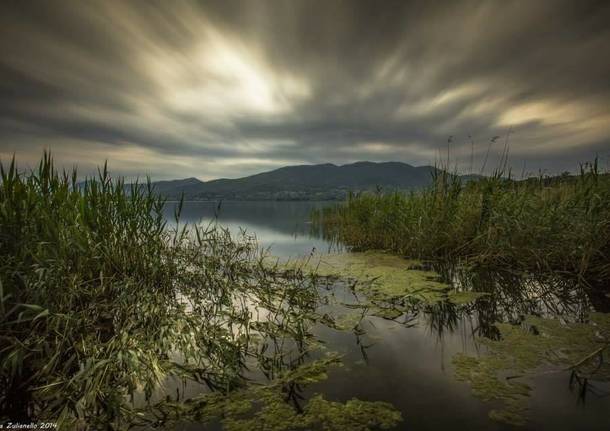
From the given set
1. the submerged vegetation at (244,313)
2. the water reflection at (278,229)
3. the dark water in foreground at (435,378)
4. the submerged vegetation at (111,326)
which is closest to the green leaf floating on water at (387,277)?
the submerged vegetation at (244,313)

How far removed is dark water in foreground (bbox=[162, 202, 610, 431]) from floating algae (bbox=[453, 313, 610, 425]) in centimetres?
9

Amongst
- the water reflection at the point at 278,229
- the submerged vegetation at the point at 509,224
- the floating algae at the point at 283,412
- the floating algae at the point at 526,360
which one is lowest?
the water reflection at the point at 278,229

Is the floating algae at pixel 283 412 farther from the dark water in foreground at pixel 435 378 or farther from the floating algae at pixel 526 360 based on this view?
the floating algae at pixel 526 360

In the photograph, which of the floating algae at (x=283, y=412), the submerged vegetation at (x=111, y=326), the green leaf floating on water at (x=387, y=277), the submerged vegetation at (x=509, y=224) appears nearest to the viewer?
the floating algae at (x=283, y=412)

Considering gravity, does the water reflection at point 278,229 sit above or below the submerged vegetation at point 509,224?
below

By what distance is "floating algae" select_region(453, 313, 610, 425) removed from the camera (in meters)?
2.35

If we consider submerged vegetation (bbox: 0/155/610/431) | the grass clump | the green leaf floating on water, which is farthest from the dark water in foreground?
the grass clump

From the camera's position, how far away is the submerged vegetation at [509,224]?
5348mm

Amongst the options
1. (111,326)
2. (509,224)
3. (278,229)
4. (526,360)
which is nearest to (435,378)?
(526,360)

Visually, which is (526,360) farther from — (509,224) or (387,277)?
(509,224)

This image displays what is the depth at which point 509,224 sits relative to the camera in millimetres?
6137

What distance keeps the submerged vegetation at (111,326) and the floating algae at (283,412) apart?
0.01 m

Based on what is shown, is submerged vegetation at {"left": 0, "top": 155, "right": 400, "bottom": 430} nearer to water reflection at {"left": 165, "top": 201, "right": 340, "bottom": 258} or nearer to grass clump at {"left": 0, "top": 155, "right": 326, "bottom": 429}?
grass clump at {"left": 0, "top": 155, "right": 326, "bottom": 429}

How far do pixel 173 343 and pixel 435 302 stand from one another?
370 centimetres
